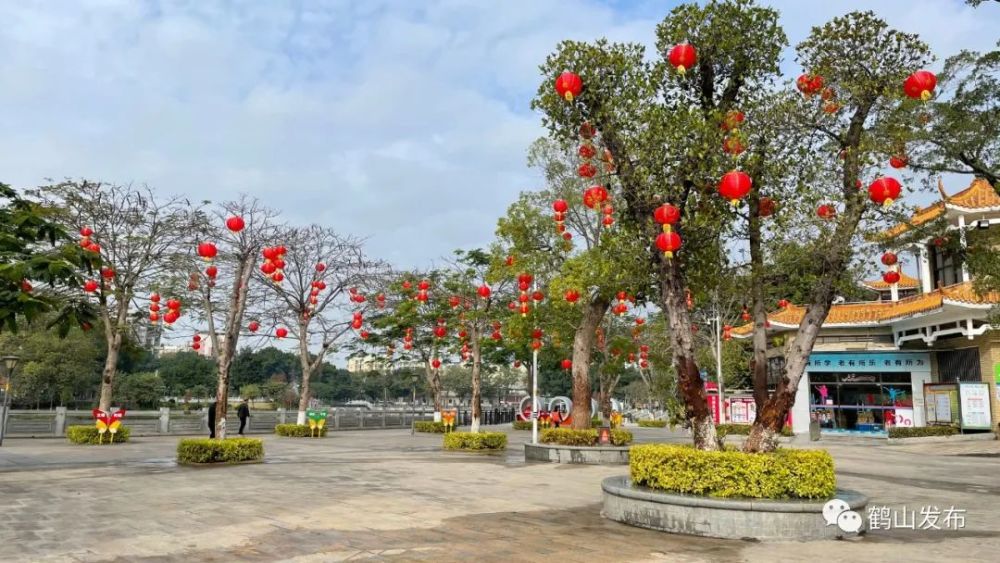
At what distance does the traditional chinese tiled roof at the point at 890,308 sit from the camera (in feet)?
70.9

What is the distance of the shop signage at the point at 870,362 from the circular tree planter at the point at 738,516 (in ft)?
72.0

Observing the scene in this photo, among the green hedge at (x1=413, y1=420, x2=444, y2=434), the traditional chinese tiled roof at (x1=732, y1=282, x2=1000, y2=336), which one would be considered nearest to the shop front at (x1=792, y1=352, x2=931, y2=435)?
the traditional chinese tiled roof at (x1=732, y1=282, x2=1000, y2=336)

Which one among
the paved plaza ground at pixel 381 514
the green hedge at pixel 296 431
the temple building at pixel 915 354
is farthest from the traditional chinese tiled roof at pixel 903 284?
the green hedge at pixel 296 431

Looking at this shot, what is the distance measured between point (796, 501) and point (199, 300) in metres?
17.4

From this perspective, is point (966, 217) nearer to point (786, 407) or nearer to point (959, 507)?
point (959, 507)

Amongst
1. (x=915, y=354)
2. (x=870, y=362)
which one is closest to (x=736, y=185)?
(x=915, y=354)

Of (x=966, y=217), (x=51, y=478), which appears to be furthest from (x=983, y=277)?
(x=51, y=478)

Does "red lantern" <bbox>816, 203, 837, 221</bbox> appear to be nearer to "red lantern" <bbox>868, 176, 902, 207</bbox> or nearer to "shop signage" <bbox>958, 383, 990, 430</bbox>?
"red lantern" <bbox>868, 176, 902, 207</bbox>

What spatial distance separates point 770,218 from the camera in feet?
28.7

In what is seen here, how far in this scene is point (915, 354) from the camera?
2606 centimetres

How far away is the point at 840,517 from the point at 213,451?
12020mm

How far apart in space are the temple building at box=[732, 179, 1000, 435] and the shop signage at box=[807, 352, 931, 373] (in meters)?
0.03

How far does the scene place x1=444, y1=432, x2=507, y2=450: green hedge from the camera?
18812 mm

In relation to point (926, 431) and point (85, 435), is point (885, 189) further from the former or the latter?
point (85, 435)
